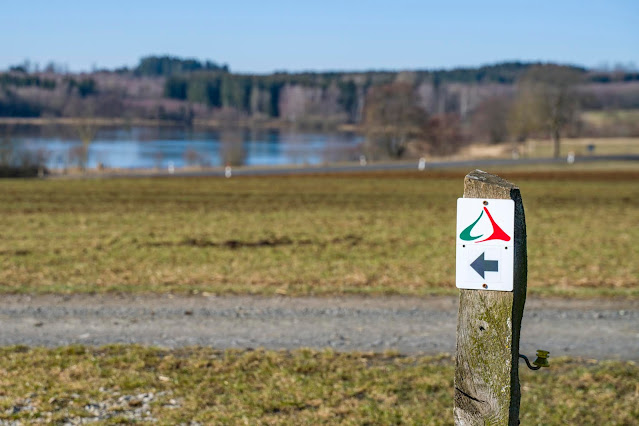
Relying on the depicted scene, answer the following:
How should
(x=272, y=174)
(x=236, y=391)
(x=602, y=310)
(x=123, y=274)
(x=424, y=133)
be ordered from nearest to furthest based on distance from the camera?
(x=236, y=391), (x=602, y=310), (x=123, y=274), (x=272, y=174), (x=424, y=133)

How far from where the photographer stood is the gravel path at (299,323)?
6984mm

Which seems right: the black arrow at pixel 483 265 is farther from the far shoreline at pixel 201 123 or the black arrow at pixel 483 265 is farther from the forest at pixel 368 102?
the far shoreline at pixel 201 123

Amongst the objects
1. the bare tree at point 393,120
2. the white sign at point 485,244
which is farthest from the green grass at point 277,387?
the bare tree at point 393,120

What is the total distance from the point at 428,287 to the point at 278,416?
501 cm

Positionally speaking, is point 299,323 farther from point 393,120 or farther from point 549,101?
point 393,120

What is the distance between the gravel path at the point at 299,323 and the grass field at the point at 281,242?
0.59 meters

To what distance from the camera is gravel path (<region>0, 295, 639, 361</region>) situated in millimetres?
6984

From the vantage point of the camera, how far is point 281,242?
539 inches

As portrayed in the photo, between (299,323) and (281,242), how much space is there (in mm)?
5972

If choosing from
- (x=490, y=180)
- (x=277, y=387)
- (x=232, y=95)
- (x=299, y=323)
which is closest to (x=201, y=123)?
(x=232, y=95)

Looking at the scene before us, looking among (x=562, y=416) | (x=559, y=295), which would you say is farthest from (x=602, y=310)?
(x=562, y=416)

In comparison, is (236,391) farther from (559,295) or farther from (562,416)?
(559,295)

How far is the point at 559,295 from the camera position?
368 inches

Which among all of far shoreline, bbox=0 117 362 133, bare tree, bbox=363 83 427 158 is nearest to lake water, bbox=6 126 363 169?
bare tree, bbox=363 83 427 158
